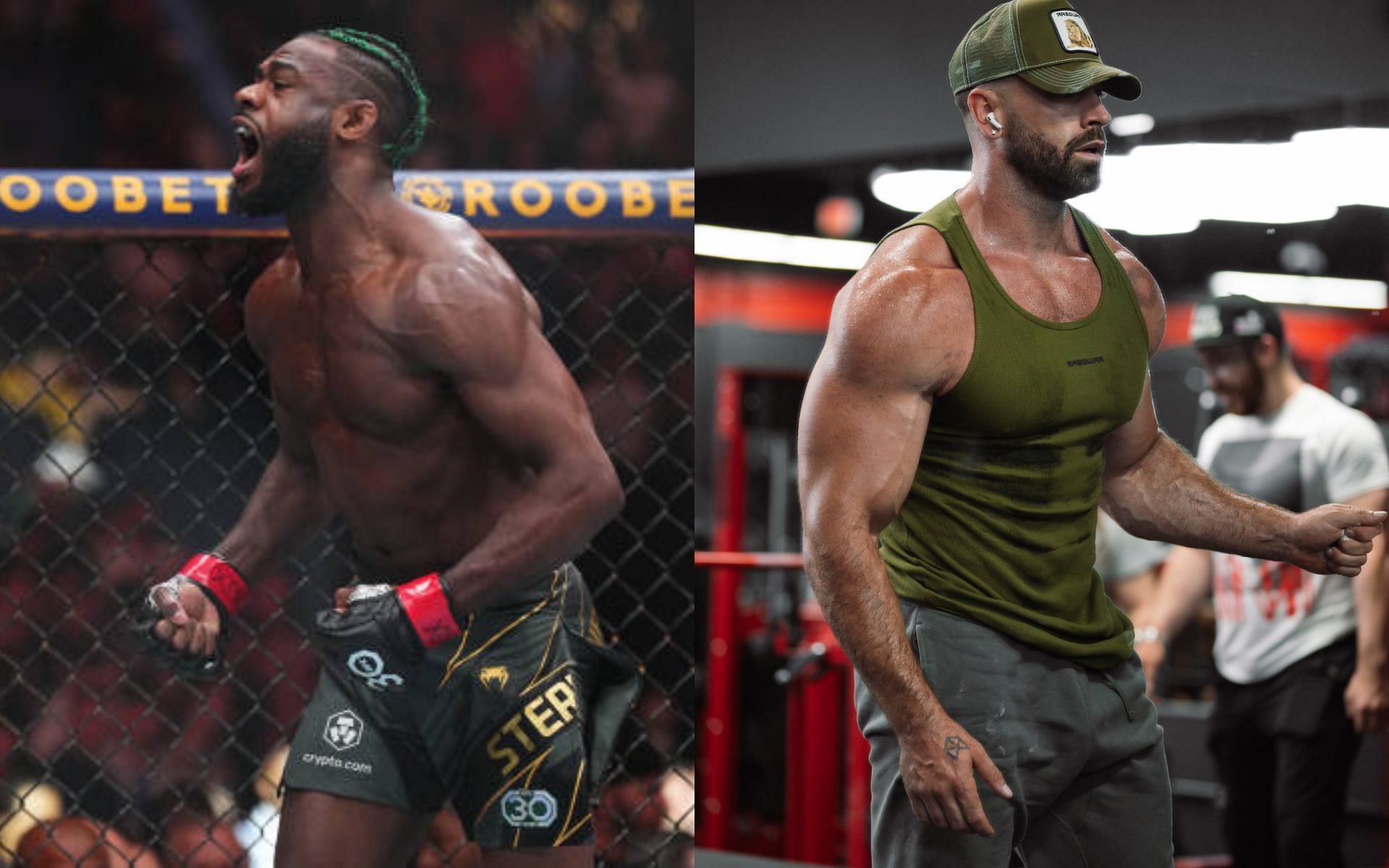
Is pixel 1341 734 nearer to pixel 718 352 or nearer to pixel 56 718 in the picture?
pixel 56 718

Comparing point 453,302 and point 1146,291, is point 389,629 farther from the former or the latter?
point 1146,291

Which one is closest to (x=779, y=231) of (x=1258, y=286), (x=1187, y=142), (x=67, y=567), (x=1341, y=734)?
(x=1258, y=286)

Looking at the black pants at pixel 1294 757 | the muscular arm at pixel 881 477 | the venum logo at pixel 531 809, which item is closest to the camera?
the muscular arm at pixel 881 477

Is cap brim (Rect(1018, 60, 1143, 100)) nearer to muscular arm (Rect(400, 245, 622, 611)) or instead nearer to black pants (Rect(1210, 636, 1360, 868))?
muscular arm (Rect(400, 245, 622, 611))

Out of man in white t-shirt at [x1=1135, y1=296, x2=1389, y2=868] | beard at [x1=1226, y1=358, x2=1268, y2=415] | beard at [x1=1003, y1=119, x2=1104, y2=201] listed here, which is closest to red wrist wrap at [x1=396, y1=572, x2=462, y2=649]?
beard at [x1=1003, y1=119, x2=1104, y2=201]

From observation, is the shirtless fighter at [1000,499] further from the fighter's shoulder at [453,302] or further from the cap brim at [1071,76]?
the fighter's shoulder at [453,302]

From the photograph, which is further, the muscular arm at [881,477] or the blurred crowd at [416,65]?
the blurred crowd at [416,65]

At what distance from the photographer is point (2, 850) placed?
232 cm

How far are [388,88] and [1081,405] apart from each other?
960 millimetres

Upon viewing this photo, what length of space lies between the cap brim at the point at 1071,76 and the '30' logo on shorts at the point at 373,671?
1095 millimetres

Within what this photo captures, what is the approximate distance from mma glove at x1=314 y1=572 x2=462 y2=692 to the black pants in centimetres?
208

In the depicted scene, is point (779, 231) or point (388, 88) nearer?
point (388, 88)

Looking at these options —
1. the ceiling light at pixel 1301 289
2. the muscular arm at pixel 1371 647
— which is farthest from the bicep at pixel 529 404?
the ceiling light at pixel 1301 289

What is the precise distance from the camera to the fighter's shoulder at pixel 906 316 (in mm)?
1894
